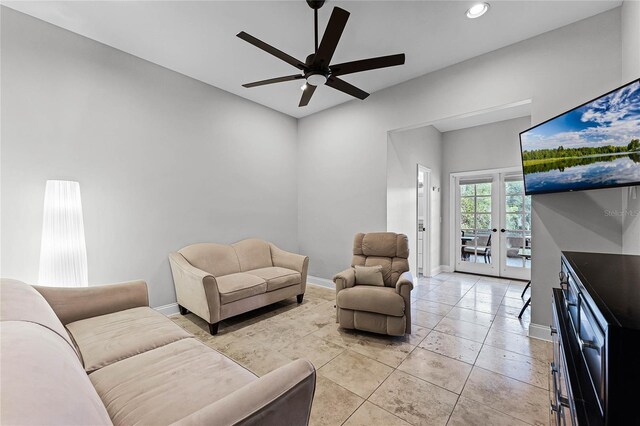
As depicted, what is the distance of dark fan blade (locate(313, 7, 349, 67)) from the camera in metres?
1.73

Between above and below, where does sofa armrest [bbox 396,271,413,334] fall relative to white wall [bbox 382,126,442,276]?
below

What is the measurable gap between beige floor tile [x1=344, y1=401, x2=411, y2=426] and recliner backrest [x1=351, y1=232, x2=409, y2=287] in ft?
4.86

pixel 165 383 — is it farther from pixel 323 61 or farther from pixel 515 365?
pixel 515 365

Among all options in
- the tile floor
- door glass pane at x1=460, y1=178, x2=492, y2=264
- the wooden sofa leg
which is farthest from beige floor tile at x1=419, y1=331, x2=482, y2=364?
door glass pane at x1=460, y1=178, x2=492, y2=264

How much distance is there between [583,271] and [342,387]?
165 cm

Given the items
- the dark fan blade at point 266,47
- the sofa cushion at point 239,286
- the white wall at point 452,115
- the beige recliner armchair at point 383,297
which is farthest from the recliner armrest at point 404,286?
the dark fan blade at point 266,47

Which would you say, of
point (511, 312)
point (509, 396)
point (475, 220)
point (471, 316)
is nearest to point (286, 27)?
point (509, 396)

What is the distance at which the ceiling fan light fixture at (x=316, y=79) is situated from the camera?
88.9 inches

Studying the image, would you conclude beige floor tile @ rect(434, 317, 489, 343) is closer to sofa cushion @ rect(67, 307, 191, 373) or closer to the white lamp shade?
sofa cushion @ rect(67, 307, 191, 373)

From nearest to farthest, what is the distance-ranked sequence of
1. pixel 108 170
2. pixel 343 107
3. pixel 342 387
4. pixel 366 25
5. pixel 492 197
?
pixel 342 387, pixel 366 25, pixel 108 170, pixel 343 107, pixel 492 197

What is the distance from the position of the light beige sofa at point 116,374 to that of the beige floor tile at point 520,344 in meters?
2.42

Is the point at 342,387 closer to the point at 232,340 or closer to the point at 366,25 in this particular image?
the point at 232,340

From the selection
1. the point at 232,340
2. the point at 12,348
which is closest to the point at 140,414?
the point at 12,348

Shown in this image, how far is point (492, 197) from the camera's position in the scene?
5.19m
